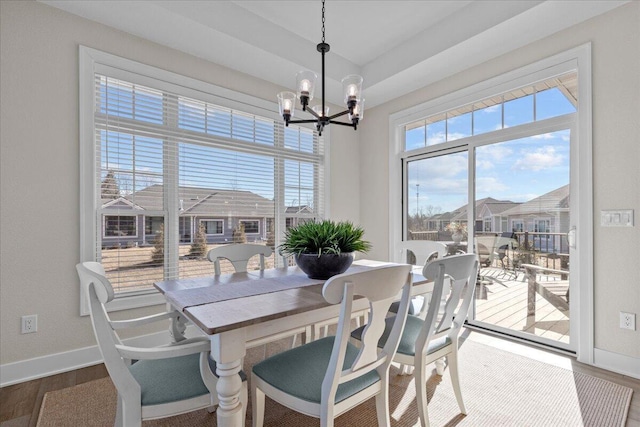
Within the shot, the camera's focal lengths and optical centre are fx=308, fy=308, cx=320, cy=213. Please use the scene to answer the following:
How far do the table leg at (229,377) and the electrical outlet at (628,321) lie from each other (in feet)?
8.92

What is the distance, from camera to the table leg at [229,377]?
3.77 ft

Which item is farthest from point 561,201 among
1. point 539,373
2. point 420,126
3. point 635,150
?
point 420,126

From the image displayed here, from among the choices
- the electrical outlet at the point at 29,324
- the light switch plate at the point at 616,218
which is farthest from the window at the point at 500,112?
the electrical outlet at the point at 29,324

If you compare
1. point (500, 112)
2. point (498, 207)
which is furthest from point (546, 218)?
point (500, 112)

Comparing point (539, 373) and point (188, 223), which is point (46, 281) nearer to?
point (188, 223)

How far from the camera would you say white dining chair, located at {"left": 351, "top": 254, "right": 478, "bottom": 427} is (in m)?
1.52

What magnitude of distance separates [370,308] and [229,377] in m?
0.60

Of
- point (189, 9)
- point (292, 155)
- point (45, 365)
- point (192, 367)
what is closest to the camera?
point (192, 367)

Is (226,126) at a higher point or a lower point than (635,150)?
higher

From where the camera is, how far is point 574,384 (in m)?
2.08

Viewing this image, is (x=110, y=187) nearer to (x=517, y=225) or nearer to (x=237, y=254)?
(x=237, y=254)

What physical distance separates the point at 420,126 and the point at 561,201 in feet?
5.53

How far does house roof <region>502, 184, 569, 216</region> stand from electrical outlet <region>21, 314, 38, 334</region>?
4.02 metres

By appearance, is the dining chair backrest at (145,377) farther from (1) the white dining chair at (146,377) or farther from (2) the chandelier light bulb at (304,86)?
(2) the chandelier light bulb at (304,86)
